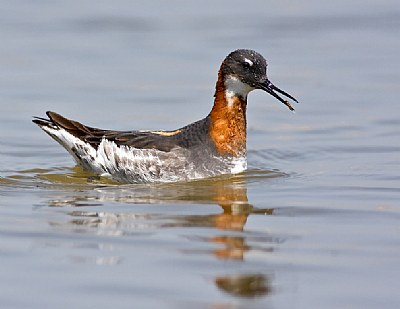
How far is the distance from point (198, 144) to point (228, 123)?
394mm

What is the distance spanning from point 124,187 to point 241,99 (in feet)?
5.33

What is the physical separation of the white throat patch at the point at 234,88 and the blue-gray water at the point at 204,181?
0.83 metres

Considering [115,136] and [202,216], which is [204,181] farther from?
[202,216]

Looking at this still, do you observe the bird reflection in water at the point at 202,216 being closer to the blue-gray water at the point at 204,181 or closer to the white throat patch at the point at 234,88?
the blue-gray water at the point at 204,181

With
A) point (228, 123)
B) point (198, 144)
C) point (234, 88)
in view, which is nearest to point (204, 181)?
point (198, 144)

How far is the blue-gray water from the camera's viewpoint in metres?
7.98

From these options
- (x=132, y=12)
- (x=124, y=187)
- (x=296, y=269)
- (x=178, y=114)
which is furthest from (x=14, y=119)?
(x=296, y=269)

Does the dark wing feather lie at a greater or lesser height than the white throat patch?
lesser

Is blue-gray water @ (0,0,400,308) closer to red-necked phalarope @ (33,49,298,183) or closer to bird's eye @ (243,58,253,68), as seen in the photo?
red-necked phalarope @ (33,49,298,183)

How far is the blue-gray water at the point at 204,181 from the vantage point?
7.98 m

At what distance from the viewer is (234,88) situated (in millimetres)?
12219

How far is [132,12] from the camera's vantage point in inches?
743

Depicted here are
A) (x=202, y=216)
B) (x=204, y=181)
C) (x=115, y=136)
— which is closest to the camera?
(x=202, y=216)

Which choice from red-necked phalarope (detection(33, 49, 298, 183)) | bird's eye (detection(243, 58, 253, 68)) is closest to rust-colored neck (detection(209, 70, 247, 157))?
red-necked phalarope (detection(33, 49, 298, 183))
